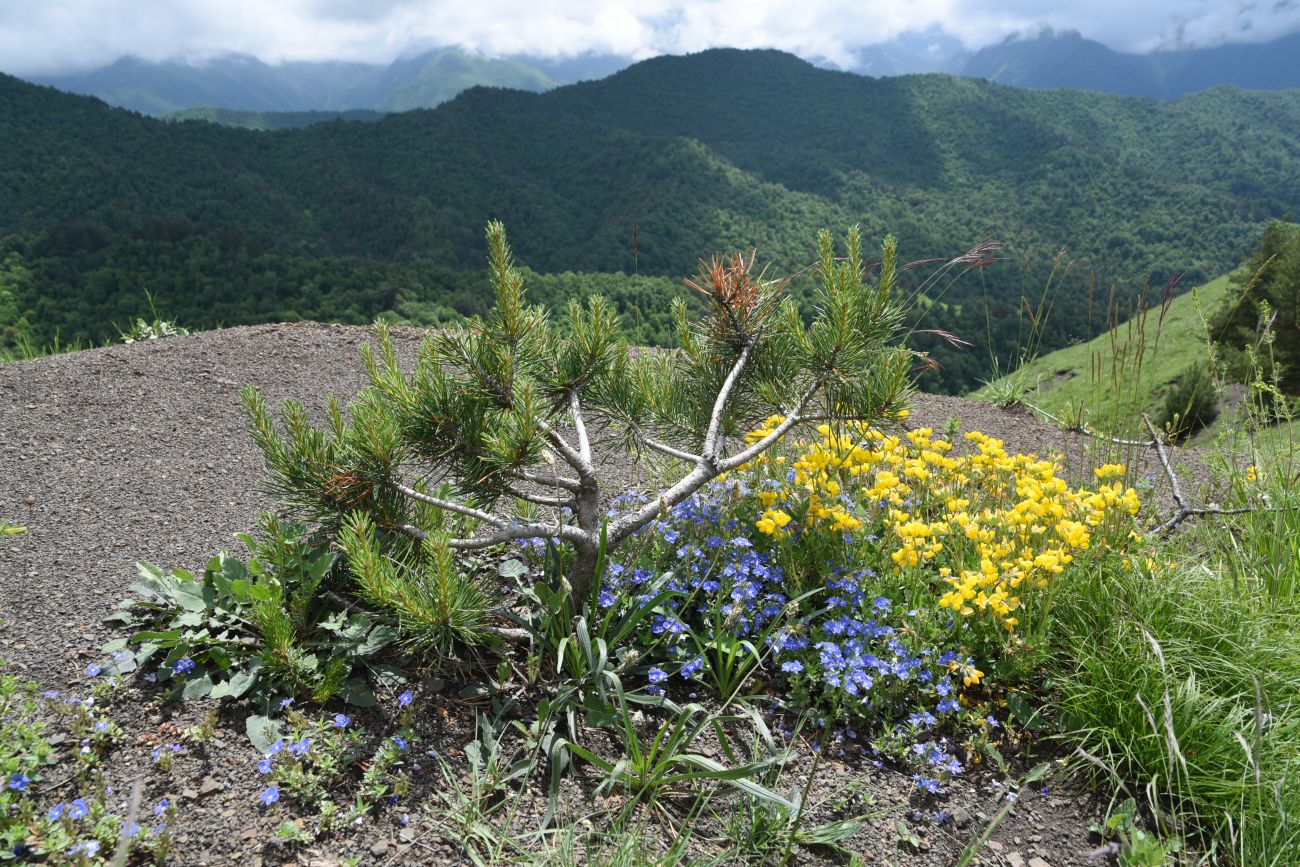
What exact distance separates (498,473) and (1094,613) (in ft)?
7.08

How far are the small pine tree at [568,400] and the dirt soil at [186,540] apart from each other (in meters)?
0.66

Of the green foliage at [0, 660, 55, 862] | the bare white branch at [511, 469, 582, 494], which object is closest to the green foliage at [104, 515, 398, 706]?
the green foliage at [0, 660, 55, 862]

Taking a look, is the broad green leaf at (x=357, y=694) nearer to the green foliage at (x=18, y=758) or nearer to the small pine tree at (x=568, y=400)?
the small pine tree at (x=568, y=400)

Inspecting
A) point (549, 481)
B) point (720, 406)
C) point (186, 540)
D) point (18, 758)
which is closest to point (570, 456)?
point (549, 481)

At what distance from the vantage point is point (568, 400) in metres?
2.58

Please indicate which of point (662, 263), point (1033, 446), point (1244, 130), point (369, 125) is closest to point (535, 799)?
point (1033, 446)

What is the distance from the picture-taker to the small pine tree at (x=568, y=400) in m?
2.15

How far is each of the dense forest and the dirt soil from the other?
7.43 feet

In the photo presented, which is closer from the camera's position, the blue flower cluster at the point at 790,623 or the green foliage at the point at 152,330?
the blue flower cluster at the point at 790,623

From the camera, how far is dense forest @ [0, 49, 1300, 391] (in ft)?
64.1

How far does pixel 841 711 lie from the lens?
225 centimetres

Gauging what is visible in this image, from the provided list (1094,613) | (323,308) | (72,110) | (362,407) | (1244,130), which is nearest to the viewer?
(362,407)

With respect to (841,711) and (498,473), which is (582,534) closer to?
(498,473)

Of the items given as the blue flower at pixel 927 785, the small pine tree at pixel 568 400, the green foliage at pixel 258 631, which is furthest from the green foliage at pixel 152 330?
the blue flower at pixel 927 785
